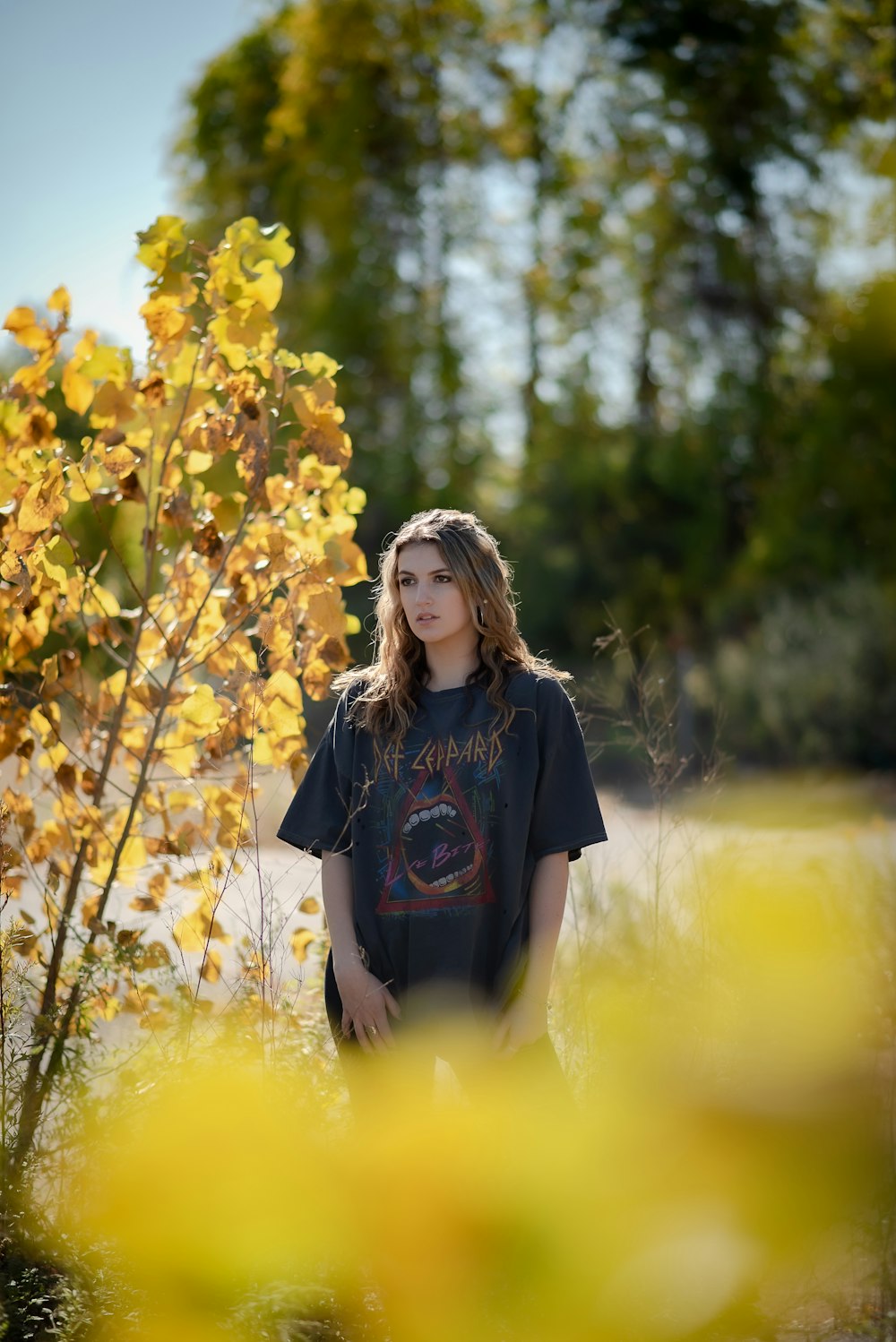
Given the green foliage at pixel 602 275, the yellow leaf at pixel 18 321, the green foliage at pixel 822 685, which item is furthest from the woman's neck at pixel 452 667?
the green foliage at pixel 602 275

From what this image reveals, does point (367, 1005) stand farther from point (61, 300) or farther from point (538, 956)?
point (61, 300)

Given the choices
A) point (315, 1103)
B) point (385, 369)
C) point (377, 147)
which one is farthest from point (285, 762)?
point (377, 147)

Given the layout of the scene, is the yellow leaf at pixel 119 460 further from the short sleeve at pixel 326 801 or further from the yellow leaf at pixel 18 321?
the short sleeve at pixel 326 801

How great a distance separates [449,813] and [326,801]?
0.88 ft

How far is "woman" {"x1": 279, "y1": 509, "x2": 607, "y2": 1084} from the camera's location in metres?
2.08

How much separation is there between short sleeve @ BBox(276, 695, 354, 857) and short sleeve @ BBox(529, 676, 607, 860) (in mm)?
354

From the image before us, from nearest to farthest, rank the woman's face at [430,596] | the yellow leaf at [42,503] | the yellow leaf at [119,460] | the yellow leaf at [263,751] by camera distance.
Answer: the woman's face at [430,596] → the yellow leaf at [42,503] → the yellow leaf at [119,460] → the yellow leaf at [263,751]

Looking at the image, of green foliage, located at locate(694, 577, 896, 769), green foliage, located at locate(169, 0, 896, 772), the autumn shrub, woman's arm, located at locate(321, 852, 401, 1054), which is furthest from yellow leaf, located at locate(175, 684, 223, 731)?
green foliage, located at locate(169, 0, 896, 772)

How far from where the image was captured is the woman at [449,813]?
2084mm

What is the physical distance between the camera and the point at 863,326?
13.6 m

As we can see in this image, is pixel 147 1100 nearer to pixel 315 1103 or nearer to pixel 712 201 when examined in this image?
pixel 315 1103

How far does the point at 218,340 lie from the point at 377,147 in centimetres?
1363

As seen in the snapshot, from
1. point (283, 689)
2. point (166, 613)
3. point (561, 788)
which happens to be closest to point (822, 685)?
point (166, 613)

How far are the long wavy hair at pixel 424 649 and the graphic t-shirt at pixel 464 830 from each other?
0.03m
